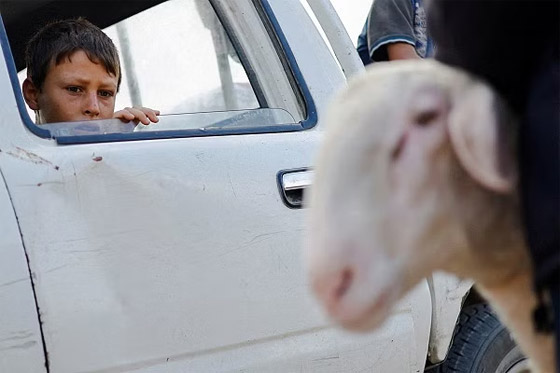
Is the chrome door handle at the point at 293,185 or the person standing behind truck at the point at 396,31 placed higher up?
the person standing behind truck at the point at 396,31

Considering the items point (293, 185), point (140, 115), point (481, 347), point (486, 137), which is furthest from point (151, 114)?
point (486, 137)

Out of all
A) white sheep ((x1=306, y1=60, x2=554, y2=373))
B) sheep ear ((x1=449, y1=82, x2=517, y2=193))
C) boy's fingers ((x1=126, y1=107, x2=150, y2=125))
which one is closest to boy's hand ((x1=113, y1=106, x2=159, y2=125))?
boy's fingers ((x1=126, y1=107, x2=150, y2=125))

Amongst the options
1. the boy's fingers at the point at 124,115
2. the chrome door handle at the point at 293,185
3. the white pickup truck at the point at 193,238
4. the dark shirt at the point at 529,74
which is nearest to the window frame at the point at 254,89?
the white pickup truck at the point at 193,238

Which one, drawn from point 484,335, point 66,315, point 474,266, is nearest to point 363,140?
point 474,266

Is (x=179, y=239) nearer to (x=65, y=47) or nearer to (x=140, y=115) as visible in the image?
(x=140, y=115)

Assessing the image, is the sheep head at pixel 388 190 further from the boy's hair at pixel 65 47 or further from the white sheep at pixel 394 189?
the boy's hair at pixel 65 47

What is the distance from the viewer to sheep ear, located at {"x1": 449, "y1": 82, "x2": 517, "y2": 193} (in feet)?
4.30

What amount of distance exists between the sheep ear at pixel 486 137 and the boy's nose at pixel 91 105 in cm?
213

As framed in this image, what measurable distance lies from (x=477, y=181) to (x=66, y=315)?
4.40 feet

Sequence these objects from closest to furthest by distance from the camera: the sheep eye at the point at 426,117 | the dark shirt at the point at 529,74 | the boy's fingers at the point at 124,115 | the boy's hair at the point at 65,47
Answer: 1. the dark shirt at the point at 529,74
2. the sheep eye at the point at 426,117
3. the boy's fingers at the point at 124,115
4. the boy's hair at the point at 65,47

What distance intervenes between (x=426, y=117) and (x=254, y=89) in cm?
205

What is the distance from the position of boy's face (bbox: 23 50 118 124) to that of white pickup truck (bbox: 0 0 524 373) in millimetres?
352

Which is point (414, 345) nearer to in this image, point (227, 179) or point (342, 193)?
point (227, 179)

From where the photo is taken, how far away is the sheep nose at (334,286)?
1.37 metres
